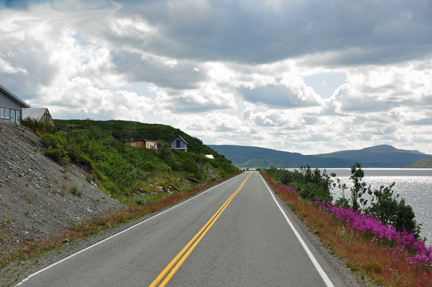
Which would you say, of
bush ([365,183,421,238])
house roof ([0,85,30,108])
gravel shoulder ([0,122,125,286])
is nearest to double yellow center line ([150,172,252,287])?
gravel shoulder ([0,122,125,286])

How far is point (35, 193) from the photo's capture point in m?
13.2

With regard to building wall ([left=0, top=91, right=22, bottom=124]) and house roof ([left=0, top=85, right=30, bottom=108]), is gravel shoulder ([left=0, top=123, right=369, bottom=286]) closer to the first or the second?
house roof ([left=0, top=85, right=30, bottom=108])

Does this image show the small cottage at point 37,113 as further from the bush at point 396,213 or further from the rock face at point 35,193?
the bush at point 396,213

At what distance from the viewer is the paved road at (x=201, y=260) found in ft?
21.1

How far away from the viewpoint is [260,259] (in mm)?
7812

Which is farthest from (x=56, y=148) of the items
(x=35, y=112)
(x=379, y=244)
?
(x=35, y=112)

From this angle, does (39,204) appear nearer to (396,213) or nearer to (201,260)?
(201,260)

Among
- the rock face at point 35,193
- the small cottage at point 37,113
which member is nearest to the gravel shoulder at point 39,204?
the rock face at point 35,193

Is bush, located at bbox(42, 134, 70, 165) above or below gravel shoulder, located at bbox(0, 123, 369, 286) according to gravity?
above

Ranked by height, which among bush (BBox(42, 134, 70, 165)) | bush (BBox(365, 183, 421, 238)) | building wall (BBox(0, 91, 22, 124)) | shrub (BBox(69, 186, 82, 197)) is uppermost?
building wall (BBox(0, 91, 22, 124))

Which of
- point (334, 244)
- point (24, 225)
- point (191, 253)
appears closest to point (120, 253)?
point (191, 253)

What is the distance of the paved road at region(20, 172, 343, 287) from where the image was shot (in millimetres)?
6422

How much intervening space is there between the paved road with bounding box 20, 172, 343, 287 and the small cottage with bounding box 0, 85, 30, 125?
30.4 meters

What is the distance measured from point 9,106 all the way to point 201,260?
120 feet
